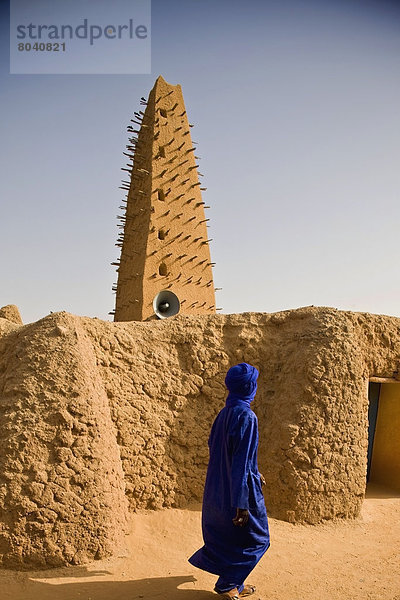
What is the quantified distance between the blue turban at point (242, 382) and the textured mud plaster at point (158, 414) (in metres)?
1.75

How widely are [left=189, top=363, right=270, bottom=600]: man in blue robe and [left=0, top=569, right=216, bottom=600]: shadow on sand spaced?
0.45 metres

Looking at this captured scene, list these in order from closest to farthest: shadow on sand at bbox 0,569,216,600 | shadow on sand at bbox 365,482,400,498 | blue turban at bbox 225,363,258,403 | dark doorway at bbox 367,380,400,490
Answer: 1. blue turban at bbox 225,363,258,403
2. shadow on sand at bbox 0,569,216,600
3. shadow on sand at bbox 365,482,400,498
4. dark doorway at bbox 367,380,400,490

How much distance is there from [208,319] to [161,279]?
7911 millimetres

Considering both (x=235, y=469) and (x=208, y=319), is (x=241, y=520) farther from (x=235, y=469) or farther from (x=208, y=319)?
(x=208, y=319)

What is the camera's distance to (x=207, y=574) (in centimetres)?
442

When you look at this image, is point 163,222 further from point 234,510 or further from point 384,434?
point 234,510

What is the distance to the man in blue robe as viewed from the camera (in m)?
3.60

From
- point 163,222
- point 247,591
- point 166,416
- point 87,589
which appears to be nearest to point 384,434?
point 166,416

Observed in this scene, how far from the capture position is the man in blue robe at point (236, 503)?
3.60m

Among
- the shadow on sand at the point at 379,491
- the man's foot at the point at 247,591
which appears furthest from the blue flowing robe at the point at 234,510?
the shadow on sand at the point at 379,491

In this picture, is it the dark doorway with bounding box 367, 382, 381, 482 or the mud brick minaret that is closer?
the dark doorway with bounding box 367, 382, 381, 482

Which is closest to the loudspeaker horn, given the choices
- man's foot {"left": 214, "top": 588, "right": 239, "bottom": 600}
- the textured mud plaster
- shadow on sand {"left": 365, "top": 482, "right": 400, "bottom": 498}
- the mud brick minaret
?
the mud brick minaret

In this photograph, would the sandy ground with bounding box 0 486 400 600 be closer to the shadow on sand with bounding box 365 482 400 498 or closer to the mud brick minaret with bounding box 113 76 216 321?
the shadow on sand with bounding box 365 482 400 498

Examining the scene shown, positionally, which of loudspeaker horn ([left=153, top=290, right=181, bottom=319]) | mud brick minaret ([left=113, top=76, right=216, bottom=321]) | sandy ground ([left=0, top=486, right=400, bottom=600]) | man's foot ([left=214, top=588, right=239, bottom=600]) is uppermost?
mud brick minaret ([left=113, top=76, right=216, bottom=321])
